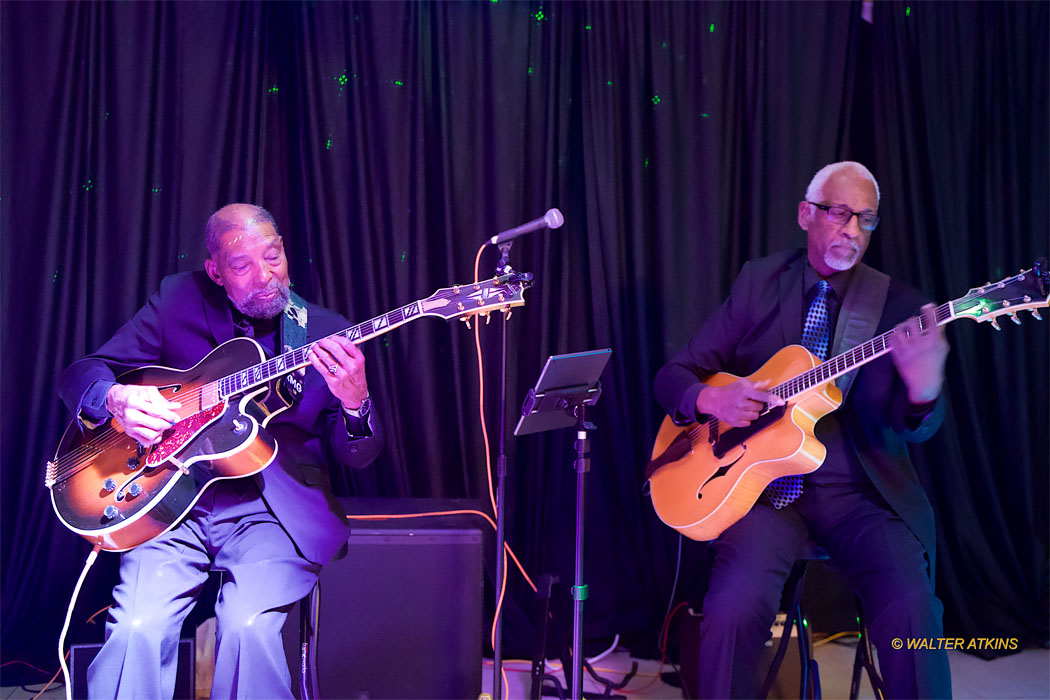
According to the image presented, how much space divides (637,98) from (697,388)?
57.1 inches

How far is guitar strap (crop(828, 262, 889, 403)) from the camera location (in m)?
2.88

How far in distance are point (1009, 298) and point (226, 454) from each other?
231cm

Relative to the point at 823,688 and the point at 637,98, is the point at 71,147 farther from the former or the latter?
the point at 823,688

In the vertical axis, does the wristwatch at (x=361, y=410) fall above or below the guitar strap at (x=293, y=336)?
below

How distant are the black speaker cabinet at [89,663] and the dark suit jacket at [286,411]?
2.17ft

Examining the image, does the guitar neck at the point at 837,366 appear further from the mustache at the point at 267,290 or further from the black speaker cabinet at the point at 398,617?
the mustache at the point at 267,290

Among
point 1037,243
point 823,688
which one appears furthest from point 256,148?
point 1037,243

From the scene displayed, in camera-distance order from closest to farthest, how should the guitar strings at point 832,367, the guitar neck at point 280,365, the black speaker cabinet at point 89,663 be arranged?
the guitar neck at point 280,365 < the guitar strings at point 832,367 < the black speaker cabinet at point 89,663

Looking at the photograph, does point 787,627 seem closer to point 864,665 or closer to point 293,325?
point 864,665

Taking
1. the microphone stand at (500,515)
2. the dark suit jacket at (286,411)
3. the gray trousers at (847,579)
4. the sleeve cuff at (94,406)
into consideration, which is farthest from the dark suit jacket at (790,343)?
the sleeve cuff at (94,406)

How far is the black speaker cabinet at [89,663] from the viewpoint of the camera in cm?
276

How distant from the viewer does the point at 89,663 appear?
2.78 m

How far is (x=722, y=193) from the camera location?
385 cm

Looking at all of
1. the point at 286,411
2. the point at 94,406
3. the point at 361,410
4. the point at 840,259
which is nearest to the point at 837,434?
the point at 840,259
